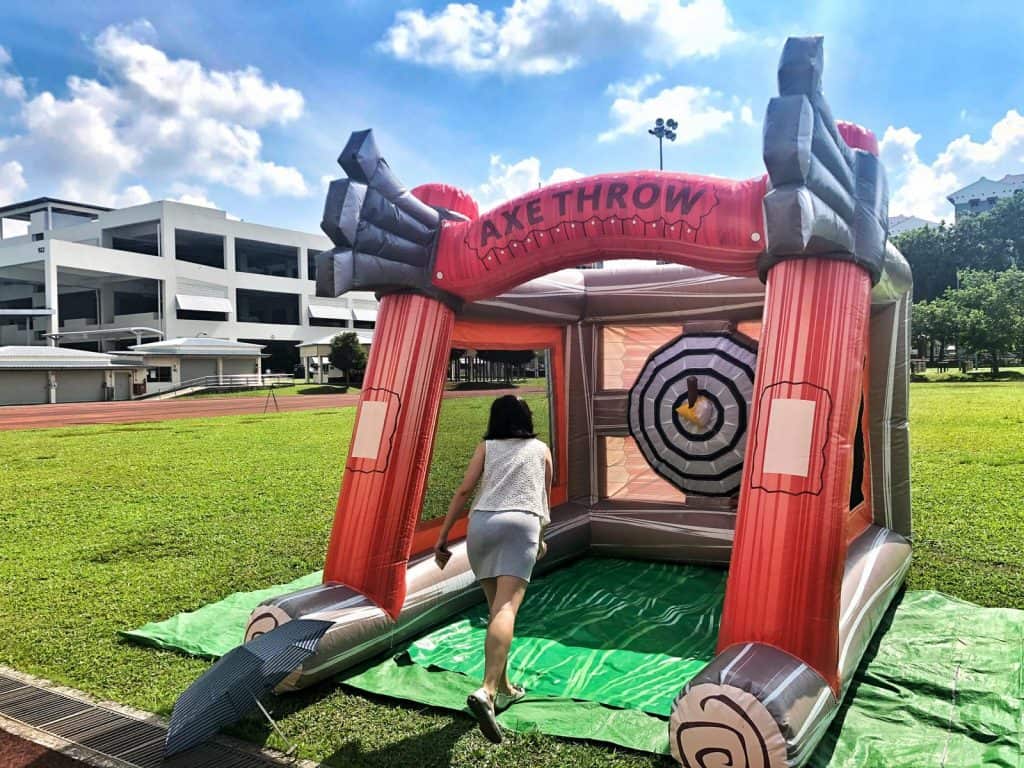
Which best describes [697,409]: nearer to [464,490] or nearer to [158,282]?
[464,490]

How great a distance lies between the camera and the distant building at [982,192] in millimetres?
74562

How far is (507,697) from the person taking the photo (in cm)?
307

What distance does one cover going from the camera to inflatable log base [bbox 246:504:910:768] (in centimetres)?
229

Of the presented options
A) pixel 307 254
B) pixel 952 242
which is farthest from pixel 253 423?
pixel 952 242

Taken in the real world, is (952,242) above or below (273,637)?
above

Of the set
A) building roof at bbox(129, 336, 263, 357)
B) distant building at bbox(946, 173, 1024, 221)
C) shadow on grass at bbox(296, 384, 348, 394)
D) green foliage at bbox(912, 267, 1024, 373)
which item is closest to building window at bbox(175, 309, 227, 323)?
building roof at bbox(129, 336, 263, 357)

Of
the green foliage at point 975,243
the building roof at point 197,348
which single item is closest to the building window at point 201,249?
the building roof at point 197,348

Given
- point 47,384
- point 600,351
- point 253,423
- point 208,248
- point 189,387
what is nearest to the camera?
point 600,351

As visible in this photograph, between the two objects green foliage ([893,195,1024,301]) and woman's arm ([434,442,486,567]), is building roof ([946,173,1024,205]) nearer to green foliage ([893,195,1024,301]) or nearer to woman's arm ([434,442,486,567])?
green foliage ([893,195,1024,301])

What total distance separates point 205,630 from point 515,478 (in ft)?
7.27

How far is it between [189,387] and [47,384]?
5.92m

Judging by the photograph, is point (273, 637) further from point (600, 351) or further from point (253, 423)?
point (253, 423)

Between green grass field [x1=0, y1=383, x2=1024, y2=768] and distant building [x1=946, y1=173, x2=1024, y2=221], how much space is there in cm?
7625

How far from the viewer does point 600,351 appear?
18.2 feet
